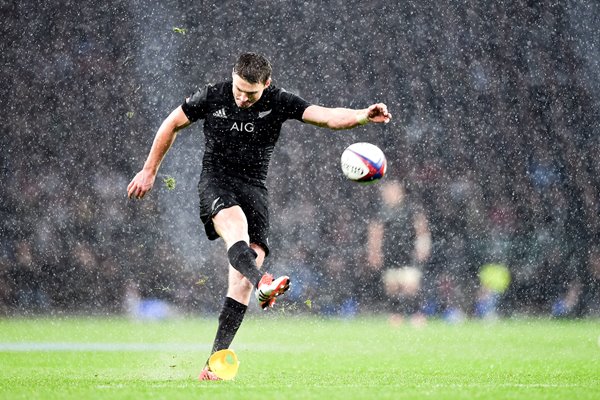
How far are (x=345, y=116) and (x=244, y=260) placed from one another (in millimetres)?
956

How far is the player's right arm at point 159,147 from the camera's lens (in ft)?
19.8

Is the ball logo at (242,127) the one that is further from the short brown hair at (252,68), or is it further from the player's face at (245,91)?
the short brown hair at (252,68)

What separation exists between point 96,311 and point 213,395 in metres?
9.49

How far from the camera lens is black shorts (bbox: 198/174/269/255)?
593 centimetres

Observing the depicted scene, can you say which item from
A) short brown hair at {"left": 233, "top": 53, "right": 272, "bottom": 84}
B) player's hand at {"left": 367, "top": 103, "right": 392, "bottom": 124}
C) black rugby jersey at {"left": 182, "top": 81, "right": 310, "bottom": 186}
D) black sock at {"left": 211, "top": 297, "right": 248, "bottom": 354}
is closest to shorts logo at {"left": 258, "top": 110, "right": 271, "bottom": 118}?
black rugby jersey at {"left": 182, "top": 81, "right": 310, "bottom": 186}

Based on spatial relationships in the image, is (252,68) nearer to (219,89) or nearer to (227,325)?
(219,89)

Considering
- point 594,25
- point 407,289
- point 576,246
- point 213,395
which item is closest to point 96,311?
point 407,289

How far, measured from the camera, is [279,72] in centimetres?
1539

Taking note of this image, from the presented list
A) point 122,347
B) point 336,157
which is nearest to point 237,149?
point 122,347

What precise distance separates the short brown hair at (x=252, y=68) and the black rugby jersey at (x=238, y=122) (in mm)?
266

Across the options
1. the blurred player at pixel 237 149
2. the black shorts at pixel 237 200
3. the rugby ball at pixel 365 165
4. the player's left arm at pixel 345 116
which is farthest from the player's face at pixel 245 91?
the rugby ball at pixel 365 165

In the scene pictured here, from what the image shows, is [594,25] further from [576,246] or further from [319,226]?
[319,226]

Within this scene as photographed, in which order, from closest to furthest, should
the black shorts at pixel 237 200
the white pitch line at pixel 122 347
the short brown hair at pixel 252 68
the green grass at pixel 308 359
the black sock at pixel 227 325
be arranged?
1. the green grass at pixel 308 359
2. the short brown hair at pixel 252 68
3. the black sock at pixel 227 325
4. the black shorts at pixel 237 200
5. the white pitch line at pixel 122 347

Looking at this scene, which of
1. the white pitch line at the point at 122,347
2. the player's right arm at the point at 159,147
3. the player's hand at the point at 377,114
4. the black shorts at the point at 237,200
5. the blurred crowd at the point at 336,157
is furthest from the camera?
the blurred crowd at the point at 336,157
